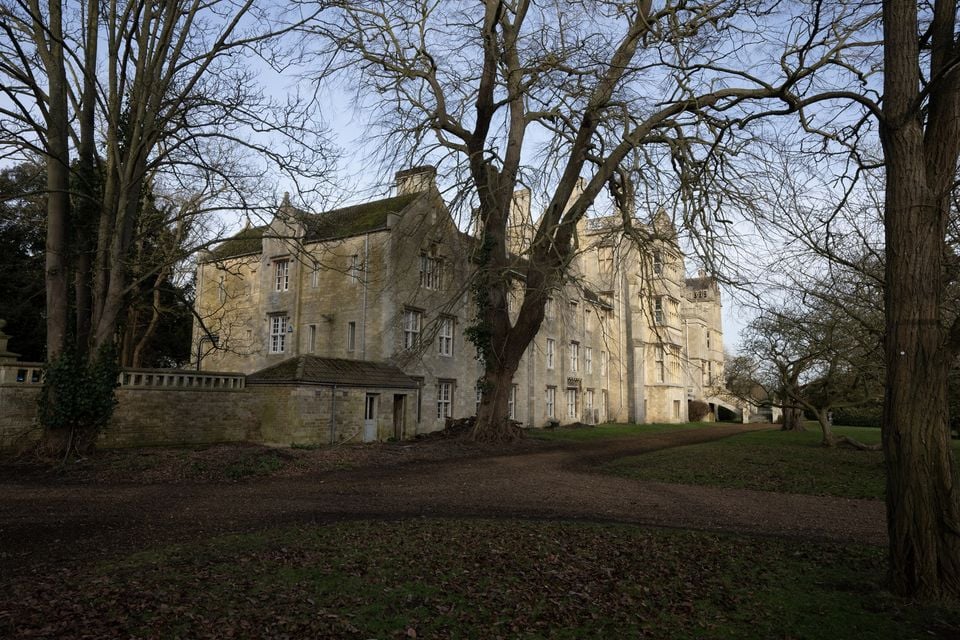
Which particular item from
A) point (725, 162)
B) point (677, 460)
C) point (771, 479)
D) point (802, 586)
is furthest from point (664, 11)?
point (677, 460)

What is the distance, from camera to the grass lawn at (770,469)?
13.3m

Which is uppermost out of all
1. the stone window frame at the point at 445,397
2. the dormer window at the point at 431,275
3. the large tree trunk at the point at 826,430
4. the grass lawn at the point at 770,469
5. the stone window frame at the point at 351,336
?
the dormer window at the point at 431,275

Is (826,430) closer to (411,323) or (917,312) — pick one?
(411,323)

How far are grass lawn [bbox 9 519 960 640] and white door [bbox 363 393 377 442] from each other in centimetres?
1481

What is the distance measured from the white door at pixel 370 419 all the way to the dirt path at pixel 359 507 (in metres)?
8.03

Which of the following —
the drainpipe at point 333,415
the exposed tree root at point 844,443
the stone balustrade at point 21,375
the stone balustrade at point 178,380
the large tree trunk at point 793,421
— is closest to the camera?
the stone balustrade at point 21,375

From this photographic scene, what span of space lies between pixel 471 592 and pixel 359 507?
478 cm

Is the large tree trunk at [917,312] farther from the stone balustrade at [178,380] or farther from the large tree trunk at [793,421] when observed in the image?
the large tree trunk at [793,421]

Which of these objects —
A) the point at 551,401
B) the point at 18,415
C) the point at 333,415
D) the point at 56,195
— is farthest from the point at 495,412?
the point at 551,401

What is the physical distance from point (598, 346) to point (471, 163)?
1070 inches

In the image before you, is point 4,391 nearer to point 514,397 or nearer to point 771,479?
point 771,479

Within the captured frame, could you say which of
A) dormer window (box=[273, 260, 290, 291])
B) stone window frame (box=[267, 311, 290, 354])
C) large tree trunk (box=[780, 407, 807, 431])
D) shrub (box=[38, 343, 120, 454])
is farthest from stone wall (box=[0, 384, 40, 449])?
large tree trunk (box=[780, 407, 807, 431])

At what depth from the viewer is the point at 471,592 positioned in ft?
18.3

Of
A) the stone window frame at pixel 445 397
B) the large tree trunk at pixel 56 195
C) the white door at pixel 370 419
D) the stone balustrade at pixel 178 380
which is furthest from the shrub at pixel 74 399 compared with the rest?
the stone window frame at pixel 445 397
